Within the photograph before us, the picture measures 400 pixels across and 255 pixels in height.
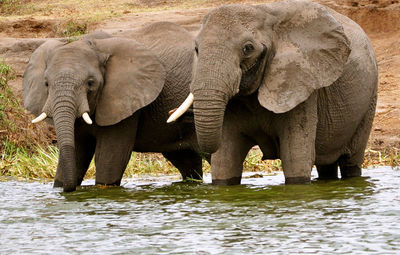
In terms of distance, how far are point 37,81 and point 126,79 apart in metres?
0.80

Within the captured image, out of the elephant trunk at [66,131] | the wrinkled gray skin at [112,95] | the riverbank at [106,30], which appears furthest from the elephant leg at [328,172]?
the elephant trunk at [66,131]

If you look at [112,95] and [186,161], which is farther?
[186,161]

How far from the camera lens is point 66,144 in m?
7.73

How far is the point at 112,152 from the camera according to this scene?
8477 mm

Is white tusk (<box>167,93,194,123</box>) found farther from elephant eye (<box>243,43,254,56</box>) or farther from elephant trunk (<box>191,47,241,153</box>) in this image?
elephant eye (<box>243,43,254,56</box>)

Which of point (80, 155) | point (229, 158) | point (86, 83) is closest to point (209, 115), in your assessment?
point (229, 158)

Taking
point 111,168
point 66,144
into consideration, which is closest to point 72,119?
point 66,144

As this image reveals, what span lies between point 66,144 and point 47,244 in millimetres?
2377

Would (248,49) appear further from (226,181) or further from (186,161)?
(186,161)

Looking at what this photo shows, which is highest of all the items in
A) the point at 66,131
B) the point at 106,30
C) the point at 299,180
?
the point at 106,30

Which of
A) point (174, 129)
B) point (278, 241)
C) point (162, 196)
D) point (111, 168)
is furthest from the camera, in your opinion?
point (174, 129)

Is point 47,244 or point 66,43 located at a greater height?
point 66,43

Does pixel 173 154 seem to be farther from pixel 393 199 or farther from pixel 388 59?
pixel 388 59

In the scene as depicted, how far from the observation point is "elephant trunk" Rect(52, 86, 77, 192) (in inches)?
305
